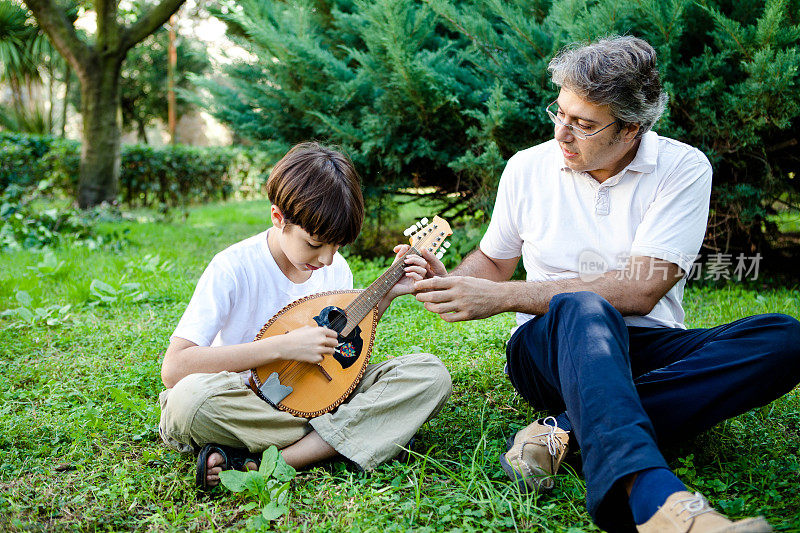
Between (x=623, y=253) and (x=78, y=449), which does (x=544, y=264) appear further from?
(x=78, y=449)

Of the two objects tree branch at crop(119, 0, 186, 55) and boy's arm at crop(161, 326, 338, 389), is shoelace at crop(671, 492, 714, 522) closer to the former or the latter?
boy's arm at crop(161, 326, 338, 389)

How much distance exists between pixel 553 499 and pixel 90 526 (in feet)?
4.55

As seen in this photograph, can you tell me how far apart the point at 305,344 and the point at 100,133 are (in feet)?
22.5

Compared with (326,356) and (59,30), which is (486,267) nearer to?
(326,356)

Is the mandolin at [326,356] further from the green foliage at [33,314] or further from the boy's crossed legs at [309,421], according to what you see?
the green foliage at [33,314]

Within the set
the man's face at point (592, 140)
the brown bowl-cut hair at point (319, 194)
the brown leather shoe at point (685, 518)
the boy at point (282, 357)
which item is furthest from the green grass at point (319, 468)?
the man's face at point (592, 140)

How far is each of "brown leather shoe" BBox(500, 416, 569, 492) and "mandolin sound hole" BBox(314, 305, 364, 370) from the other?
0.63 metres

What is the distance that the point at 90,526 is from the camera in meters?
1.84

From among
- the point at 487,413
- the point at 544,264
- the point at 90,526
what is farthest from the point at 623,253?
the point at 90,526

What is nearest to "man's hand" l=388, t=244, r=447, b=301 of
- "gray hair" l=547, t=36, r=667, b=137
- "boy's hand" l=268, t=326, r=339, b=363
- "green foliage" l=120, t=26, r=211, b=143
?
"boy's hand" l=268, t=326, r=339, b=363

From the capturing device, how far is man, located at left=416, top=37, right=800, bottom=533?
1.72m

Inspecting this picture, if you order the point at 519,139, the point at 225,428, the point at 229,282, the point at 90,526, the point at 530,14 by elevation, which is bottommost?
the point at 90,526

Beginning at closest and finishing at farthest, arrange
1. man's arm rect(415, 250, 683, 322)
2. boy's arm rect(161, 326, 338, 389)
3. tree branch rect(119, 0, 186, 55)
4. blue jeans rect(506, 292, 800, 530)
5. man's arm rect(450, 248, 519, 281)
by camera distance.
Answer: blue jeans rect(506, 292, 800, 530) → boy's arm rect(161, 326, 338, 389) → man's arm rect(415, 250, 683, 322) → man's arm rect(450, 248, 519, 281) → tree branch rect(119, 0, 186, 55)

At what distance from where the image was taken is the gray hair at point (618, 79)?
7.47 feet
